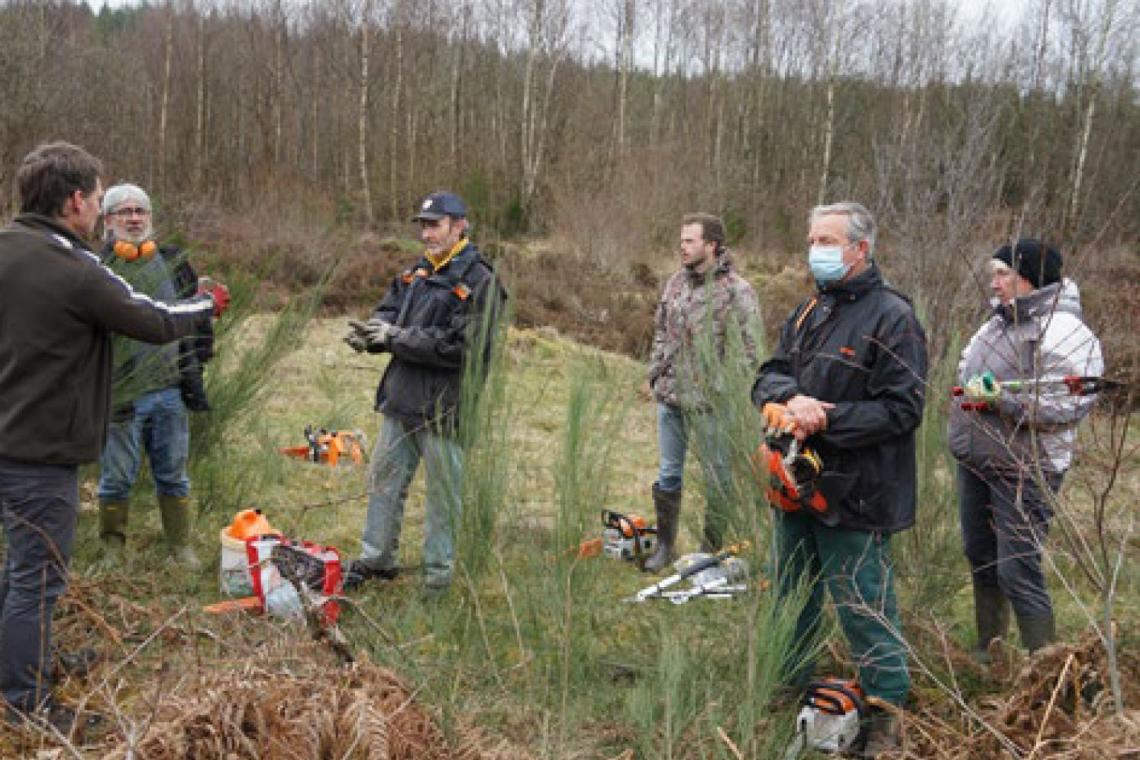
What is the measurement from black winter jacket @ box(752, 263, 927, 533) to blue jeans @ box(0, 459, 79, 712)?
2.15 meters

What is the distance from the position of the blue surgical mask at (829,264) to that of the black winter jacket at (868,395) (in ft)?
0.12

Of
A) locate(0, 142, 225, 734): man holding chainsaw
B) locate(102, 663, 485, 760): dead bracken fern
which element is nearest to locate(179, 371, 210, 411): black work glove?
locate(0, 142, 225, 734): man holding chainsaw

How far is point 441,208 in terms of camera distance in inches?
164

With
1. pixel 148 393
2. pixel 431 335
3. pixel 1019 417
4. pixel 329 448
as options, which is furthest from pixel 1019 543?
pixel 329 448

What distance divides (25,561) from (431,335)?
169cm

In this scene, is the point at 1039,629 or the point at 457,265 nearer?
the point at 1039,629

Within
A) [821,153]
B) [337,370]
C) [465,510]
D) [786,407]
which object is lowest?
[337,370]

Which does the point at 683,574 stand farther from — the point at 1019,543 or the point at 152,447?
the point at 152,447

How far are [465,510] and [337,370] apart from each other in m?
8.04

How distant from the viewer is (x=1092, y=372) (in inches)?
137

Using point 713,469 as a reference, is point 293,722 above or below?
below

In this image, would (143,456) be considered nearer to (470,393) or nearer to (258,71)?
(470,393)

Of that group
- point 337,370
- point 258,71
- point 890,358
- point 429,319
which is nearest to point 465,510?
point 890,358

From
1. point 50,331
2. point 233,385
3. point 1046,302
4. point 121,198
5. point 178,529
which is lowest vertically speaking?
point 178,529
